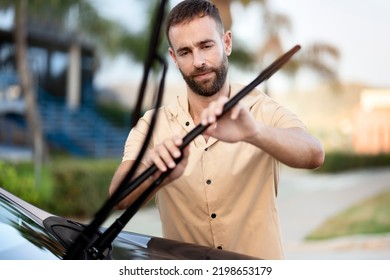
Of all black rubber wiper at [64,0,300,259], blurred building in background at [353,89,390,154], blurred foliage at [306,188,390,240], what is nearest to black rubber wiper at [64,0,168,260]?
black rubber wiper at [64,0,300,259]

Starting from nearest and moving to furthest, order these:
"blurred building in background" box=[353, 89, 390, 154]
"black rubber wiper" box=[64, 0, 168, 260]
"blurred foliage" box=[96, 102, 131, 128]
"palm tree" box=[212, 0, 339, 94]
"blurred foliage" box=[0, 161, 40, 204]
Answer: "black rubber wiper" box=[64, 0, 168, 260], "blurred foliage" box=[0, 161, 40, 204], "palm tree" box=[212, 0, 339, 94], "blurred building in background" box=[353, 89, 390, 154], "blurred foliage" box=[96, 102, 131, 128]

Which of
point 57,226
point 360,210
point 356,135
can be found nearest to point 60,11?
point 360,210

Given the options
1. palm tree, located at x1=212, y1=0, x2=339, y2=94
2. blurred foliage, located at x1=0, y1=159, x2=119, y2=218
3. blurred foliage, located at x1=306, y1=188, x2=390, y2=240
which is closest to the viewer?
blurred foliage, located at x1=0, y1=159, x2=119, y2=218

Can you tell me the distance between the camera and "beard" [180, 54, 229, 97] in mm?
1406

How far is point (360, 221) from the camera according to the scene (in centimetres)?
929

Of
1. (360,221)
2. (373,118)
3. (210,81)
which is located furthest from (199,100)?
(373,118)

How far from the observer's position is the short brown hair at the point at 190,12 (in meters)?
1.40

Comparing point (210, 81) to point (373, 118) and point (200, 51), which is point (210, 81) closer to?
point (200, 51)

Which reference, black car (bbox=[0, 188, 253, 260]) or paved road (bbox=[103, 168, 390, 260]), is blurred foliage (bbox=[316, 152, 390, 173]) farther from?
black car (bbox=[0, 188, 253, 260])

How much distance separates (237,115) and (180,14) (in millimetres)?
365

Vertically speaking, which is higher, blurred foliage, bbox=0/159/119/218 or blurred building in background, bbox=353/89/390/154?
blurred building in background, bbox=353/89/390/154

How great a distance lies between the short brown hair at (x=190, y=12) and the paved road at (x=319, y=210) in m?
4.52

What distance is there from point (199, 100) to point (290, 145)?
290 millimetres

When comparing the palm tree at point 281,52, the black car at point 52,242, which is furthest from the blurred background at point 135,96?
the black car at point 52,242
